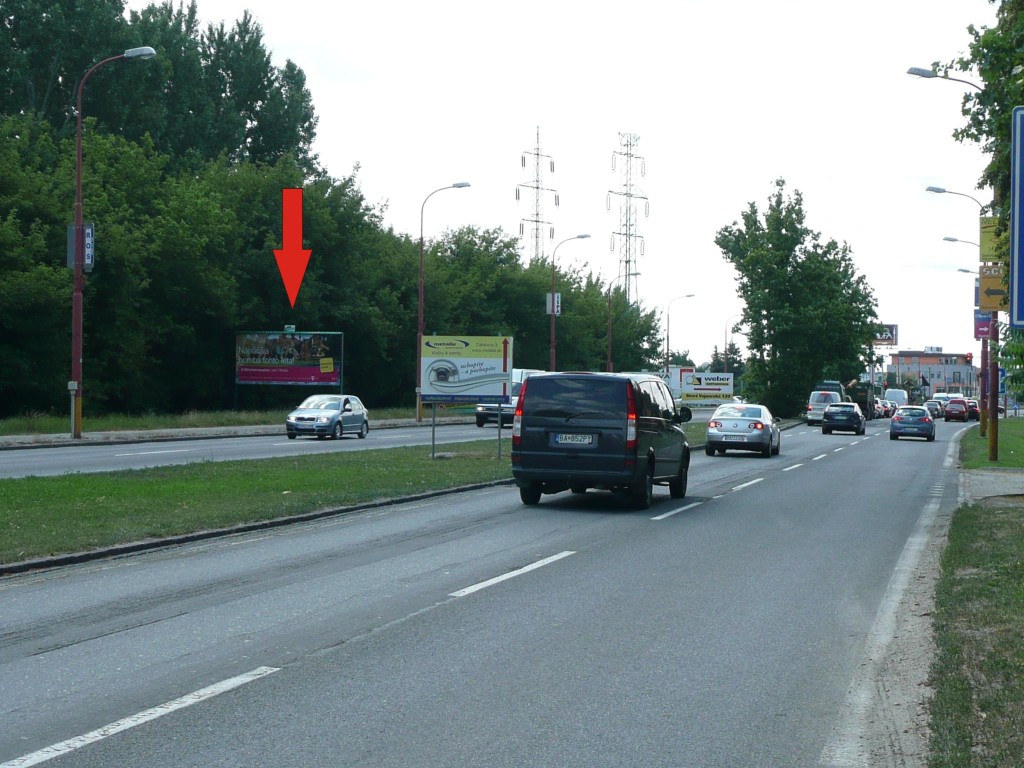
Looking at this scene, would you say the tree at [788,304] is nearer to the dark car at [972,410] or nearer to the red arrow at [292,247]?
the dark car at [972,410]

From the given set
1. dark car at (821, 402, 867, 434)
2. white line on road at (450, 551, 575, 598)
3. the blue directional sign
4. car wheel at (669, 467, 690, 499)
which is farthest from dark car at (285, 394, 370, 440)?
the blue directional sign

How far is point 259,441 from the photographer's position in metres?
37.6

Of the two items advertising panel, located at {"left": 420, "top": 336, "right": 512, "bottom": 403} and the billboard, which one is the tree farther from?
advertising panel, located at {"left": 420, "top": 336, "right": 512, "bottom": 403}

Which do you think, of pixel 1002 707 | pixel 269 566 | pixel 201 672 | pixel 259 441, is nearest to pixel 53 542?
pixel 269 566

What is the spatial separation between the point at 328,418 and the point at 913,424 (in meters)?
23.9

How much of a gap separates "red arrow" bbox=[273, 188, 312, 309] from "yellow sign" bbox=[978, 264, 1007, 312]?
3876 centimetres

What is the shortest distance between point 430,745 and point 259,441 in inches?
1291

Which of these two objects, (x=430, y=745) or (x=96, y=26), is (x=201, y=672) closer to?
(x=430, y=745)

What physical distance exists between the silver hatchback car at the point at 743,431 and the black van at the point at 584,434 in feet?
52.0

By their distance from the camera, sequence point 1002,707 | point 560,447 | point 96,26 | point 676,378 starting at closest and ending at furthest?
1. point 1002,707
2. point 560,447
3. point 96,26
4. point 676,378

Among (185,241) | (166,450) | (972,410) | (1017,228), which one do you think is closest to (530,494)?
(1017,228)

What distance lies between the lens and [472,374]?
2756cm

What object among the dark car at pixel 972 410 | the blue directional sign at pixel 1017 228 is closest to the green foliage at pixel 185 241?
the dark car at pixel 972 410

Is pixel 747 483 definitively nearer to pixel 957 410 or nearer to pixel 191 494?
pixel 191 494
